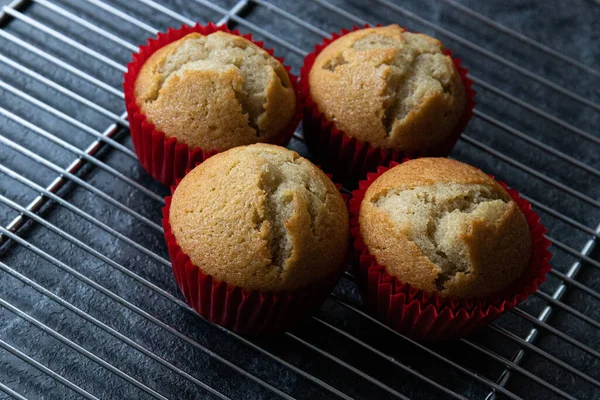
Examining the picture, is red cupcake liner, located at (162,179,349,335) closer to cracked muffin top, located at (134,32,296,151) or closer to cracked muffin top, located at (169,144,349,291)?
cracked muffin top, located at (169,144,349,291)

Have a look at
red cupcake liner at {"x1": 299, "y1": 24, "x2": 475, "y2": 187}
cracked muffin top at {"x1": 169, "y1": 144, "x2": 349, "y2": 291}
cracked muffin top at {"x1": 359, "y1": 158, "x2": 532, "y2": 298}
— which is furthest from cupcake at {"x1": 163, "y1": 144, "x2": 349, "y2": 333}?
red cupcake liner at {"x1": 299, "y1": 24, "x2": 475, "y2": 187}

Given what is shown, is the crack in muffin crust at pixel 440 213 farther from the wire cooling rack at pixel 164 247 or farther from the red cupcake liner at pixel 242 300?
the wire cooling rack at pixel 164 247

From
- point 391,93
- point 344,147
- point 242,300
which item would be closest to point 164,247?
point 242,300

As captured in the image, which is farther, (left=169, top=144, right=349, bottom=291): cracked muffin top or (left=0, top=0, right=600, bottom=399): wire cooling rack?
(left=0, top=0, right=600, bottom=399): wire cooling rack

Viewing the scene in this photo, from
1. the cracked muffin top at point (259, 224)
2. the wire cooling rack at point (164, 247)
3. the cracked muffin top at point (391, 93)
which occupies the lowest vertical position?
the wire cooling rack at point (164, 247)

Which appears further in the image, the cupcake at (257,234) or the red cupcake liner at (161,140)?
the red cupcake liner at (161,140)

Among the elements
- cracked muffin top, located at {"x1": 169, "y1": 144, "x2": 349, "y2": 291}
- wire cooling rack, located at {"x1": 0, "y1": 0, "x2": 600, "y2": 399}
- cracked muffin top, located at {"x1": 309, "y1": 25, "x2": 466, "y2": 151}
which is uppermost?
cracked muffin top, located at {"x1": 309, "y1": 25, "x2": 466, "y2": 151}

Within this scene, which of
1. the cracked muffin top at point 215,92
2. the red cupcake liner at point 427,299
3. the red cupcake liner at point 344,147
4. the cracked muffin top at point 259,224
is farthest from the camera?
the red cupcake liner at point 344,147

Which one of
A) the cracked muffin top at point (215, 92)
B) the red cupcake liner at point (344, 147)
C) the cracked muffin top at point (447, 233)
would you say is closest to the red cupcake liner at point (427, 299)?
the cracked muffin top at point (447, 233)
